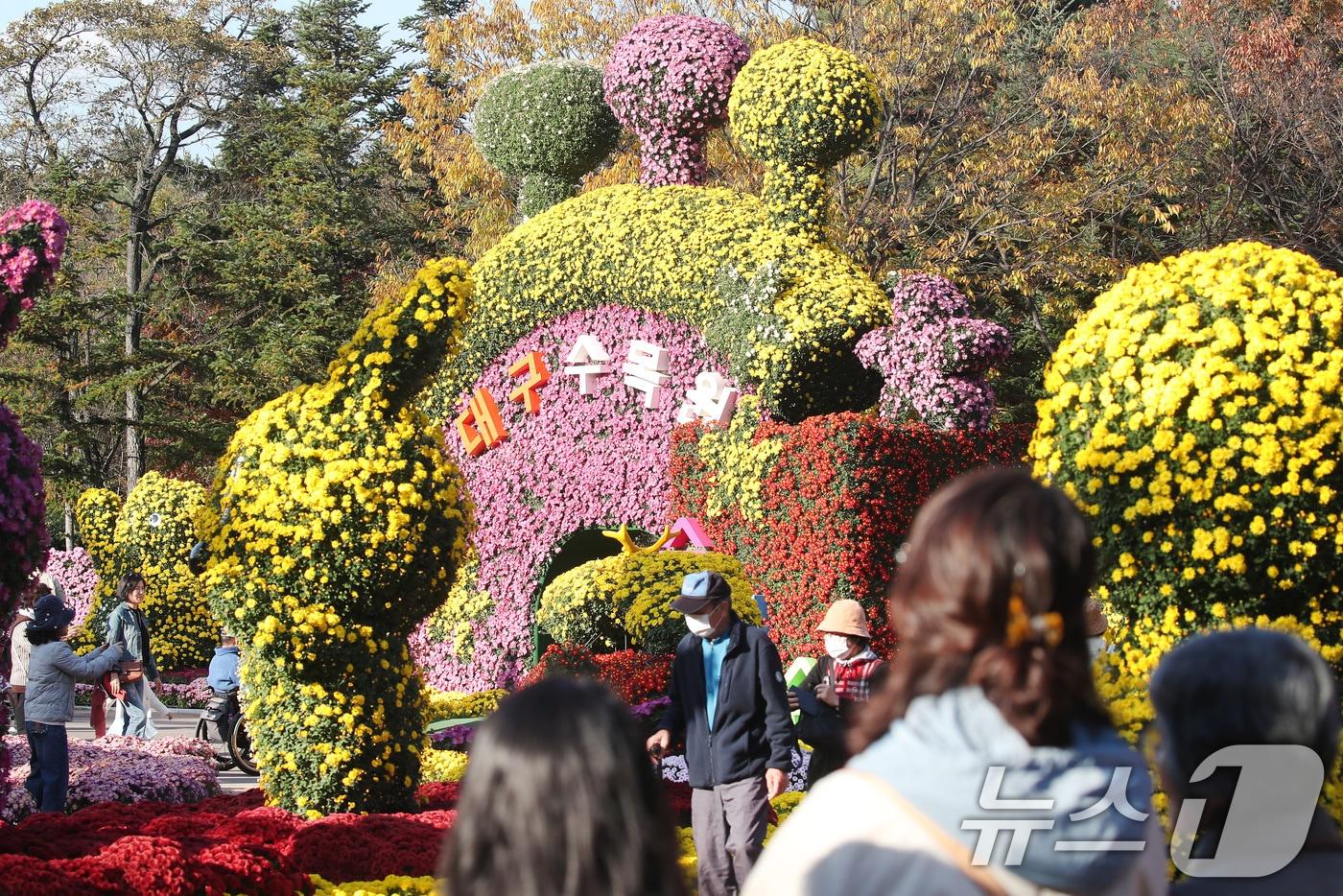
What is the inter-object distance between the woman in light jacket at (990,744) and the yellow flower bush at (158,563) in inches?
735

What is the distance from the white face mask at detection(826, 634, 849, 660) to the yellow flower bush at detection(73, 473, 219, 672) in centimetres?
1475

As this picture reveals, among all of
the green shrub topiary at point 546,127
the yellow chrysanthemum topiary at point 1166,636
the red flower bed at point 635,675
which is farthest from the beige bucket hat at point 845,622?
the green shrub topiary at point 546,127

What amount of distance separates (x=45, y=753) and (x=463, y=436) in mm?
5934

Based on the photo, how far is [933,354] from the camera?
11.3m

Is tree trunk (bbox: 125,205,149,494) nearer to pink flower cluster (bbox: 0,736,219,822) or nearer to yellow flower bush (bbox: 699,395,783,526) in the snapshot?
yellow flower bush (bbox: 699,395,783,526)

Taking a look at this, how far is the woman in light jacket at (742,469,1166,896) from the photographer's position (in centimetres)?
186

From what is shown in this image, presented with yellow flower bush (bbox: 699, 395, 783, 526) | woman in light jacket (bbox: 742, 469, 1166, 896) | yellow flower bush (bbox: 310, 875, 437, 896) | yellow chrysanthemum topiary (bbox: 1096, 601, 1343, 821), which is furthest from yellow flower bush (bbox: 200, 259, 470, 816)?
woman in light jacket (bbox: 742, 469, 1166, 896)

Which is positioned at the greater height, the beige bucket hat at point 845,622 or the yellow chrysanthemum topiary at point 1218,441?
the yellow chrysanthemum topiary at point 1218,441

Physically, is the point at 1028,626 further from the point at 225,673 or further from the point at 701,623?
the point at 225,673

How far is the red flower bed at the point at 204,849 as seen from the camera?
548cm

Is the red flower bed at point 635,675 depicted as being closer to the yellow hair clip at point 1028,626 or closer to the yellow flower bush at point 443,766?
the yellow flower bush at point 443,766

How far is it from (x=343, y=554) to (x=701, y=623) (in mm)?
2491

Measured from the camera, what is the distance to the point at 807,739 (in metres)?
5.75

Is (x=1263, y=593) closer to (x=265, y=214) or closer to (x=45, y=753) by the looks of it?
(x=45, y=753)
